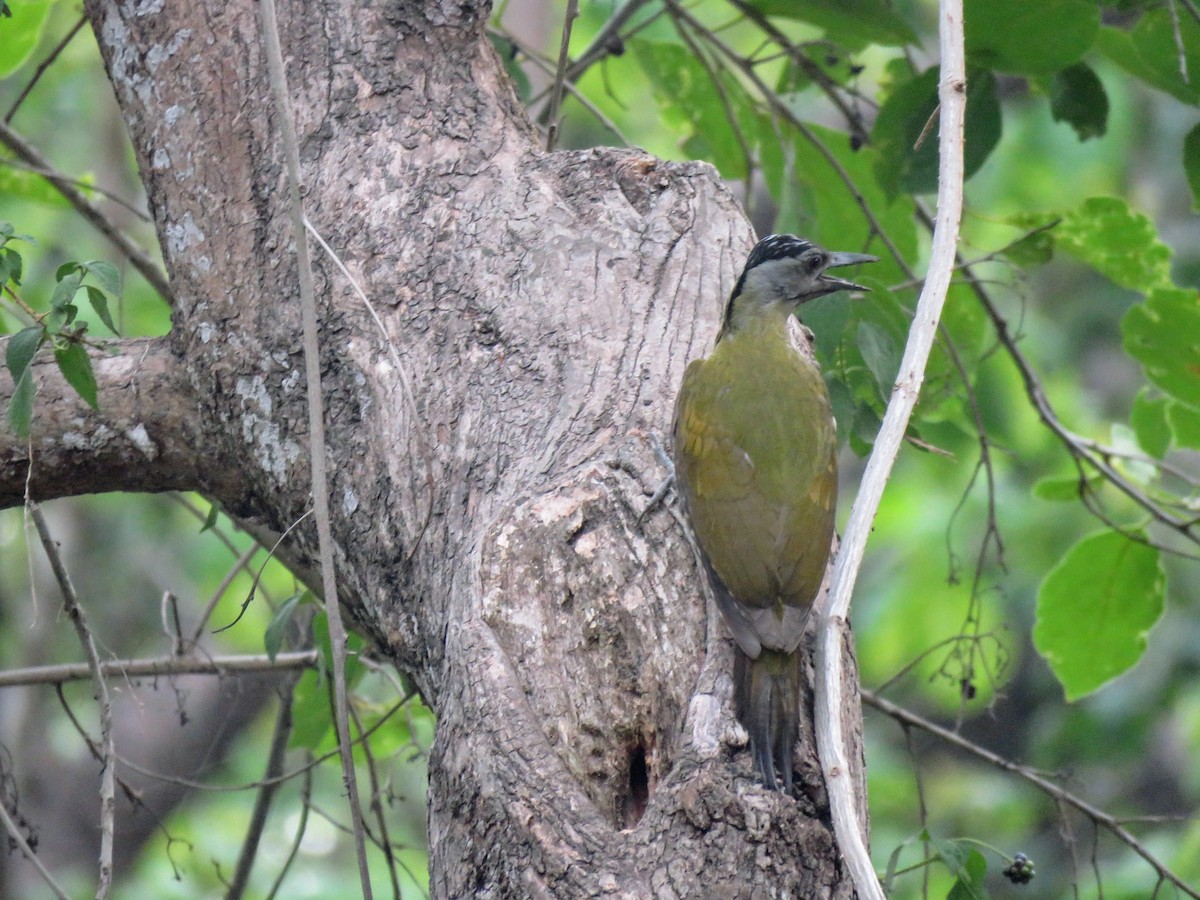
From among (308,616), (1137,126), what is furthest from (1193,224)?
(308,616)

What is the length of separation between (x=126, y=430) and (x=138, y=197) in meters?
5.88

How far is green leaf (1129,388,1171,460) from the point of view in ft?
11.2

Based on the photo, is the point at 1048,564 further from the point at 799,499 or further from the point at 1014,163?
the point at 799,499

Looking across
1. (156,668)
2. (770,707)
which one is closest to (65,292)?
(156,668)

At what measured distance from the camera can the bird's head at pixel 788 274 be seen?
8.66 ft

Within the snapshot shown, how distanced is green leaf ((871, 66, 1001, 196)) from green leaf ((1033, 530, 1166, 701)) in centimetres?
100

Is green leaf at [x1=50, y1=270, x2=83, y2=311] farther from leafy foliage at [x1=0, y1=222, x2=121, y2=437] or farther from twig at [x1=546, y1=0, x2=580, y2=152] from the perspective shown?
twig at [x1=546, y1=0, x2=580, y2=152]

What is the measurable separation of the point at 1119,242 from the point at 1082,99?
0.40 meters

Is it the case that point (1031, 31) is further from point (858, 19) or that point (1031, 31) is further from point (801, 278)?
point (801, 278)

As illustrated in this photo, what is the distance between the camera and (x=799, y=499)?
243 centimetres

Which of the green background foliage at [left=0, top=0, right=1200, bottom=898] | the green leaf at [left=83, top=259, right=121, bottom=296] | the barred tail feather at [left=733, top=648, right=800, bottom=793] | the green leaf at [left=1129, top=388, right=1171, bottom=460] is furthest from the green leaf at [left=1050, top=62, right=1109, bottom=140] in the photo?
the green leaf at [left=83, top=259, right=121, bottom=296]

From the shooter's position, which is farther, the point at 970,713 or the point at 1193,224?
the point at 1193,224

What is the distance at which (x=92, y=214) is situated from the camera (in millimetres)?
3336

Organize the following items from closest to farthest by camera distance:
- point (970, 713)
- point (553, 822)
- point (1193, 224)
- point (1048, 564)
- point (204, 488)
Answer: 1. point (553, 822)
2. point (204, 488)
3. point (970, 713)
4. point (1048, 564)
5. point (1193, 224)
